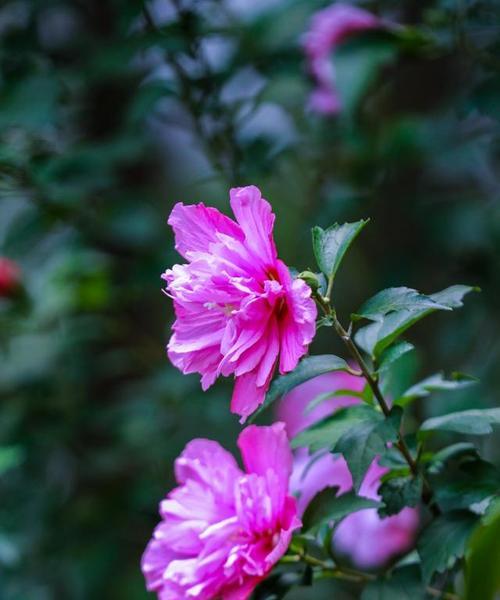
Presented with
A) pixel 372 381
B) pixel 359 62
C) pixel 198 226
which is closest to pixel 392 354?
pixel 372 381

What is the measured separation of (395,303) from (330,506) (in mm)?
141

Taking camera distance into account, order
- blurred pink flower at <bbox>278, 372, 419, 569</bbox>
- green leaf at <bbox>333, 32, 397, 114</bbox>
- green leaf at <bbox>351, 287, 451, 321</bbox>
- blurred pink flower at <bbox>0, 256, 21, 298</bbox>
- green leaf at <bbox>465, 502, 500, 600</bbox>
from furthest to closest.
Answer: blurred pink flower at <bbox>0, 256, 21, 298</bbox>, green leaf at <bbox>333, 32, 397, 114</bbox>, blurred pink flower at <bbox>278, 372, 419, 569</bbox>, green leaf at <bbox>351, 287, 451, 321</bbox>, green leaf at <bbox>465, 502, 500, 600</bbox>

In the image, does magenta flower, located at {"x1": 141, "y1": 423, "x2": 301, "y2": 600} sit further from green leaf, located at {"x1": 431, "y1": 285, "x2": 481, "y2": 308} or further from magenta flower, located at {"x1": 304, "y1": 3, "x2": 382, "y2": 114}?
magenta flower, located at {"x1": 304, "y1": 3, "x2": 382, "y2": 114}

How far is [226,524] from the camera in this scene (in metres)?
0.46

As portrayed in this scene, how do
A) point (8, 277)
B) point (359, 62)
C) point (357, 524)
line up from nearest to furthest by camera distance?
1. point (357, 524)
2. point (359, 62)
3. point (8, 277)

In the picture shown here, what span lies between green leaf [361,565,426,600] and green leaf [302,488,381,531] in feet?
0.15

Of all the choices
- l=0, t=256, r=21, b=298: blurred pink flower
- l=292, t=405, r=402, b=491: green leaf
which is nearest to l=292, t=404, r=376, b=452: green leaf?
l=292, t=405, r=402, b=491: green leaf

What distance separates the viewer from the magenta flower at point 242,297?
41 centimetres

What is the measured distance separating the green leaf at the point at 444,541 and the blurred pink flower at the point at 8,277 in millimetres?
711

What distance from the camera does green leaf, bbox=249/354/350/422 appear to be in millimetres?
441

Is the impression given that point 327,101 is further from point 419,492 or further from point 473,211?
point 419,492

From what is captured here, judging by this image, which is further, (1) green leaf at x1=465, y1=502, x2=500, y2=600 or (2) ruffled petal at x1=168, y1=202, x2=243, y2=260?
(2) ruffled petal at x1=168, y1=202, x2=243, y2=260

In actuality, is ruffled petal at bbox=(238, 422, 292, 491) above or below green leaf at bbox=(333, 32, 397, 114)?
below

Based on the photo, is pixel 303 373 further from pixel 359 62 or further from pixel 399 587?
pixel 359 62
